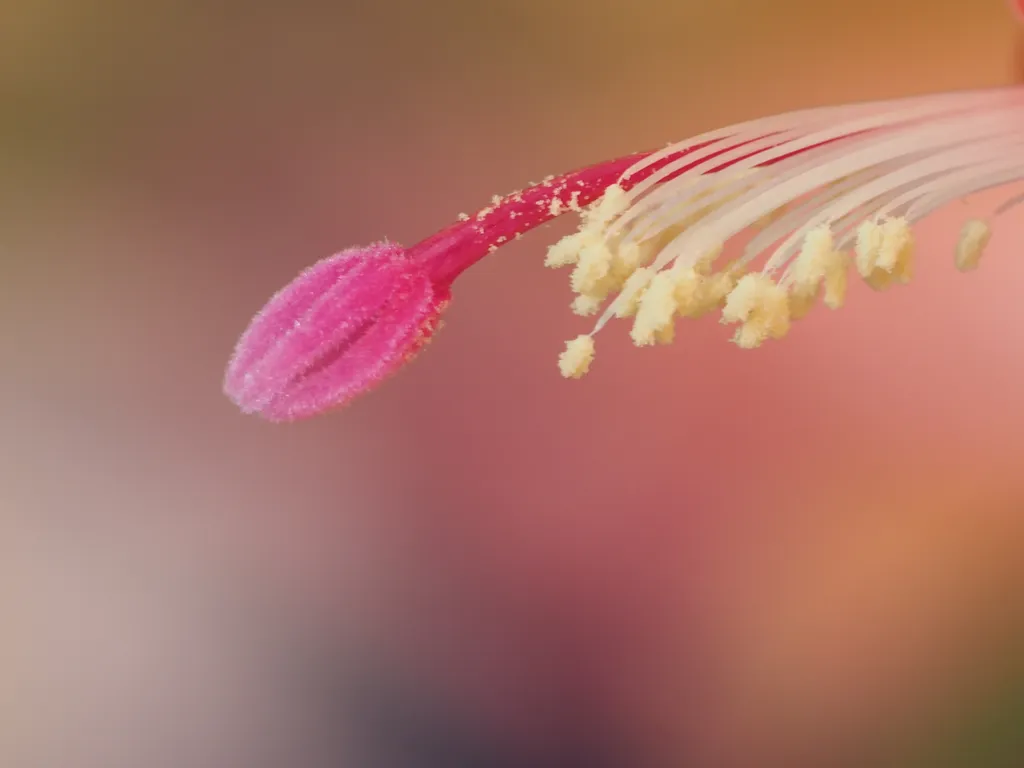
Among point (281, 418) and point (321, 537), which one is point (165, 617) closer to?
point (321, 537)

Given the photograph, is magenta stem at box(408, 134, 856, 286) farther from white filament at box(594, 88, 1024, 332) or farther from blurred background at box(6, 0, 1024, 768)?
blurred background at box(6, 0, 1024, 768)

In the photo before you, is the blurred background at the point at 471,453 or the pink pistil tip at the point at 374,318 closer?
the pink pistil tip at the point at 374,318

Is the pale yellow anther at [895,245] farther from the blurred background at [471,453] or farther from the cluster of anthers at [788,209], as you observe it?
the blurred background at [471,453]

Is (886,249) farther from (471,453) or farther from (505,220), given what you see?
(471,453)

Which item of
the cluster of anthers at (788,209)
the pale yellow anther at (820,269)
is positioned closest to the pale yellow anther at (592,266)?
the cluster of anthers at (788,209)

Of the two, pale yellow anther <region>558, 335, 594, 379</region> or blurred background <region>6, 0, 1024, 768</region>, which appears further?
blurred background <region>6, 0, 1024, 768</region>

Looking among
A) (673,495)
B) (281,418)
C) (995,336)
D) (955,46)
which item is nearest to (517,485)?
(673,495)

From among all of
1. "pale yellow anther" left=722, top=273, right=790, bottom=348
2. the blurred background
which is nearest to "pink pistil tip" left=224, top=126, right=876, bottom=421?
"pale yellow anther" left=722, top=273, right=790, bottom=348
